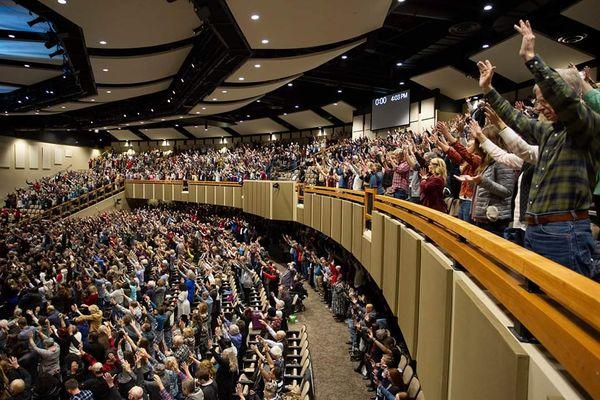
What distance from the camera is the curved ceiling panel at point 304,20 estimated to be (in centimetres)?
764

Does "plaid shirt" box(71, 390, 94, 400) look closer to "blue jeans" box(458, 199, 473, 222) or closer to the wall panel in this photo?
"blue jeans" box(458, 199, 473, 222)

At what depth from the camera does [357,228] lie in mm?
7613

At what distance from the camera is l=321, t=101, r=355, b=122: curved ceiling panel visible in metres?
20.3

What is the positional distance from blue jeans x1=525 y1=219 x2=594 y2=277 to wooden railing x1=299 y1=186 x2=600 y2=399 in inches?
8.4

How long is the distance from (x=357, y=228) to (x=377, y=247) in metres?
1.89

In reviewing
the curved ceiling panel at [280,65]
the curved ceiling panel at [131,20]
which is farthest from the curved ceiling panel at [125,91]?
the curved ceiling panel at [131,20]

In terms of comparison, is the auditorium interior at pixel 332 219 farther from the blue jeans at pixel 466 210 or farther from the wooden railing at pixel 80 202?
the wooden railing at pixel 80 202

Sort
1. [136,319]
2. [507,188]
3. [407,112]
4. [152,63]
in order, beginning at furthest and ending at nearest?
[407,112]
[152,63]
[136,319]
[507,188]

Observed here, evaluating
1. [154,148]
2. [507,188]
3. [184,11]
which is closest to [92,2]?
[184,11]

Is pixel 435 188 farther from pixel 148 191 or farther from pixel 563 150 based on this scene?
pixel 148 191

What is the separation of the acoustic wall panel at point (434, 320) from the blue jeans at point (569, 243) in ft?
2.07

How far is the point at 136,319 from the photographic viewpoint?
768 centimetres

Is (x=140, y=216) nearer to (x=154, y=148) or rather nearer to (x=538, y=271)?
(x=154, y=148)

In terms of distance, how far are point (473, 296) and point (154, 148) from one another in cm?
3579
